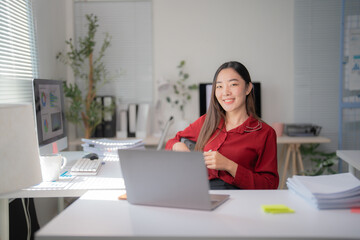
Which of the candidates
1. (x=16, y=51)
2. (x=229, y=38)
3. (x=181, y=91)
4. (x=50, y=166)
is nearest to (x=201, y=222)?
(x=50, y=166)

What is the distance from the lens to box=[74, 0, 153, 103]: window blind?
4.44 m

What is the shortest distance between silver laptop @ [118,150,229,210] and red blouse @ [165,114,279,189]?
0.52 m

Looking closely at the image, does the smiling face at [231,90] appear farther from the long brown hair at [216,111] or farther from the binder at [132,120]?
the binder at [132,120]

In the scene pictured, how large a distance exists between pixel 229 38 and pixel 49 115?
2447mm

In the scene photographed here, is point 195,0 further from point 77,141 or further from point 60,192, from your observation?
point 60,192

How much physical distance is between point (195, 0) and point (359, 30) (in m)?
1.65

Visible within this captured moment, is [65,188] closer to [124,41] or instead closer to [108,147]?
[108,147]

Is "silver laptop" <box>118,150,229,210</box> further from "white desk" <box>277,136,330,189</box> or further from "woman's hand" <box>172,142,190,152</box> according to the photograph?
"white desk" <box>277,136,330,189</box>

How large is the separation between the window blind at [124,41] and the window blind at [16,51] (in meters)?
1.10

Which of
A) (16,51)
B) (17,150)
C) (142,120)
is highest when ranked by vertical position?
(16,51)

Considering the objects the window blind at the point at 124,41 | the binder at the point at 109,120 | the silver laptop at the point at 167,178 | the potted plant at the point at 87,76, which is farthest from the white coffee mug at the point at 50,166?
the window blind at the point at 124,41

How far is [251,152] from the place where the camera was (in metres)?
2.19

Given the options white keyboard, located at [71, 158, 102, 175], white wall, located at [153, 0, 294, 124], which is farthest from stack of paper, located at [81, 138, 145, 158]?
white wall, located at [153, 0, 294, 124]

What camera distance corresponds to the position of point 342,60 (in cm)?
402
